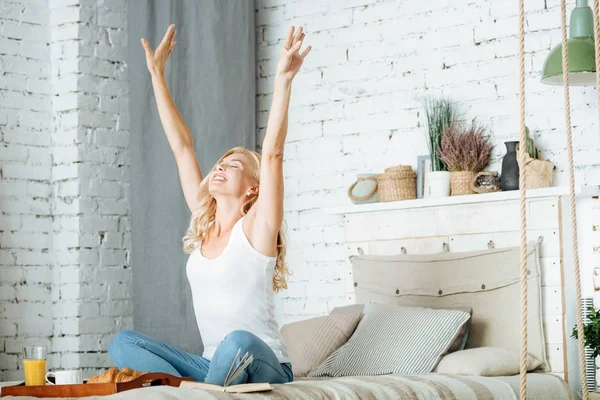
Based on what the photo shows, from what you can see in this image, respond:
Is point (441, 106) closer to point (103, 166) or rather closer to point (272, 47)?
point (272, 47)

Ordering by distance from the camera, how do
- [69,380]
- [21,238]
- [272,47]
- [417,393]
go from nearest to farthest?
[69,380] < [417,393] < [21,238] < [272,47]

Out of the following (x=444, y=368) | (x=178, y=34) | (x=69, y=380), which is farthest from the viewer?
(x=178, y=34)

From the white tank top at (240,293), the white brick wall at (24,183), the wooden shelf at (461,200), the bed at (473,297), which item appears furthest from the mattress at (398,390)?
the white brick wall at (24,183)

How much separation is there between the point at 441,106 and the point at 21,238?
2072mm

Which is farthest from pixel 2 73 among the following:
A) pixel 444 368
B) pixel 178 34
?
pixel 444 368

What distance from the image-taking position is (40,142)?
4398 millimetres

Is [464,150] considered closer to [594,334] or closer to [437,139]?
[437,139]

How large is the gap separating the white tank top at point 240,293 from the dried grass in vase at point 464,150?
1512 millimetres

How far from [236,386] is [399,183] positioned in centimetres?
210

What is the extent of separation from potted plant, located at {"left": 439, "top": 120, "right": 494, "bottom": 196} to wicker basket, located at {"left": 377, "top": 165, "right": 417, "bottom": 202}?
0.19 meters

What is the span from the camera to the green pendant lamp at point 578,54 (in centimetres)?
373

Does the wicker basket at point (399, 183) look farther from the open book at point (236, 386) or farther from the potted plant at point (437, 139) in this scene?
the open book at point (236, 386)

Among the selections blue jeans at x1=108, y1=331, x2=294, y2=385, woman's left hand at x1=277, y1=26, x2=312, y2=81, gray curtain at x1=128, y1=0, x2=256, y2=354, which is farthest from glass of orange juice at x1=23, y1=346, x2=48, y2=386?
gray curtain at x1=128, y1=0, x2=256, y2=354

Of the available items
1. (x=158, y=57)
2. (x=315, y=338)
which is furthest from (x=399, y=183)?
(x=158, y=57)
